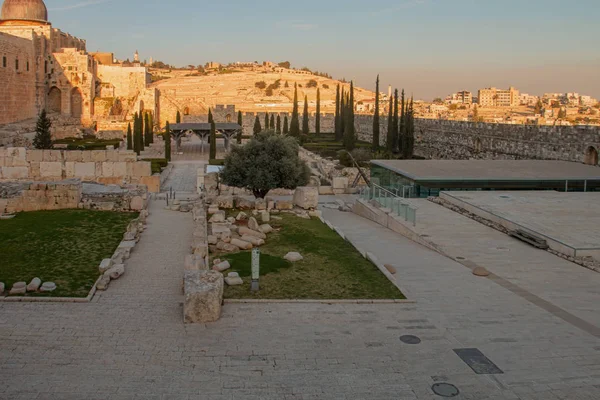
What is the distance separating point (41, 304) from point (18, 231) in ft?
17.2

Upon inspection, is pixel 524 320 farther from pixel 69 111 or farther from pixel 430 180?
pixel 69 111

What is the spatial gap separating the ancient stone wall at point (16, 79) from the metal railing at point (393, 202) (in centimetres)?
3257

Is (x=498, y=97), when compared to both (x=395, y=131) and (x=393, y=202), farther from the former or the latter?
(x=393, y=202)

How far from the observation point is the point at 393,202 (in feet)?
55.0

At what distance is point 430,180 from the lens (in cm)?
1894

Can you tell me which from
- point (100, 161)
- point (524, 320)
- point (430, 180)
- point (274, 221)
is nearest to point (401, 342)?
point (524, 320)

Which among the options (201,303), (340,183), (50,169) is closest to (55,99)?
(50,169)

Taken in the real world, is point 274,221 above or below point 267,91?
below

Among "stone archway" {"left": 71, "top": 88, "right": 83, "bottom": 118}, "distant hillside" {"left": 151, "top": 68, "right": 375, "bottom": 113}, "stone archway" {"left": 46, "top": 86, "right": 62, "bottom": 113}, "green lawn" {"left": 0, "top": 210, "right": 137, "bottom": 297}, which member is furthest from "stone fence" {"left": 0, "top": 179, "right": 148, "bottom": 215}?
"distant hillside" {"left": 151, "top": 68, "right": 375, "bottom": 113}

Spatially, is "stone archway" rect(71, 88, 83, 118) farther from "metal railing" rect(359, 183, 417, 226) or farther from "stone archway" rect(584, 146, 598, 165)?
"stone archway" rect(584, 146, 598, 165)

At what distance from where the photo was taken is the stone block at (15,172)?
2084cm

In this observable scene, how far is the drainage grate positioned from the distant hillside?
57.6 meters

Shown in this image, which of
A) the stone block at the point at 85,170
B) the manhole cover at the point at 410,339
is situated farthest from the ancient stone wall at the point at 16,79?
the manhole cover at the point at 410,339

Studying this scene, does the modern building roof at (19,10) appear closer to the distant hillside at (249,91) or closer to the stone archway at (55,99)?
the stone archway at (55,99)
